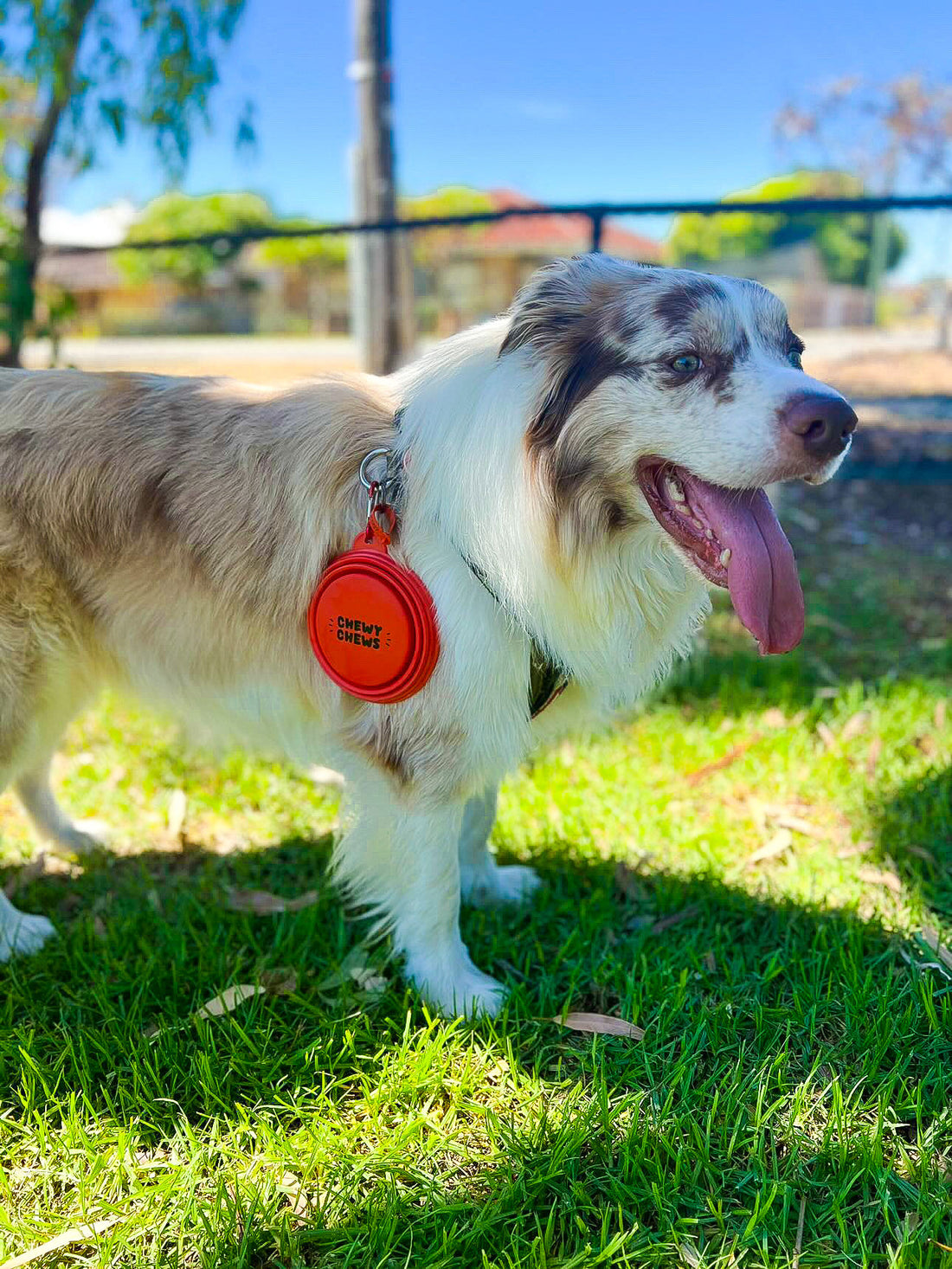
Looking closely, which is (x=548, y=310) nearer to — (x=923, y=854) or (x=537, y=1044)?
(x=537, y=1044)

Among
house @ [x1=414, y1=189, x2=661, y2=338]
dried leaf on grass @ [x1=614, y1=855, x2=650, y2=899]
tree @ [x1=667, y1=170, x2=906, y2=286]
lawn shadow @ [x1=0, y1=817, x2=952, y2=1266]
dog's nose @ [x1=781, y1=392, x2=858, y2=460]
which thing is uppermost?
tree @ [x1=667, y1=170, x2=906, y2=286]

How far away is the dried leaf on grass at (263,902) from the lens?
2.81 meters

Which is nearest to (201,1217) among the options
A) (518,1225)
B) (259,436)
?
(518,1225)

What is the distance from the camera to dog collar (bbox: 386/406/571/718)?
2.19m

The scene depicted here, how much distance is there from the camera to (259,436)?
7.79 ft

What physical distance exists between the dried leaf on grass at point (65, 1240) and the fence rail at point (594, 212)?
4.64 meters

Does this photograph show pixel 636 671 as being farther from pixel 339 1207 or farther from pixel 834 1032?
pixel 339 1207

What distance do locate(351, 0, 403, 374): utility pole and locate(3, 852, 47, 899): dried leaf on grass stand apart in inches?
188

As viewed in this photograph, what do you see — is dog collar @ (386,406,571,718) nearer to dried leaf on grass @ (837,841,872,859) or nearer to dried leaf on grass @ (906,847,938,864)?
dried leaf on grass @ (837,841,872,859)

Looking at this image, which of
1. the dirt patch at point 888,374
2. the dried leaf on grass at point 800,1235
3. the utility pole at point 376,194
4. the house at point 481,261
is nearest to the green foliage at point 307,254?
the house at point 481,261

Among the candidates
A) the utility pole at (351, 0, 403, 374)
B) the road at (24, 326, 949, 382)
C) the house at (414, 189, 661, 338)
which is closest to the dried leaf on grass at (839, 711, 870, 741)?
the utility pole at (351, 0, 403, 374)

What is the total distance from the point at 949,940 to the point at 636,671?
1.15m

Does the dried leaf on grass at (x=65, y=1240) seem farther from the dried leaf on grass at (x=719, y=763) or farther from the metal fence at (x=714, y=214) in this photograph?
the metal fence at (x=714, y=214)

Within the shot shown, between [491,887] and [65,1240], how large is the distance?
142 centimetres
